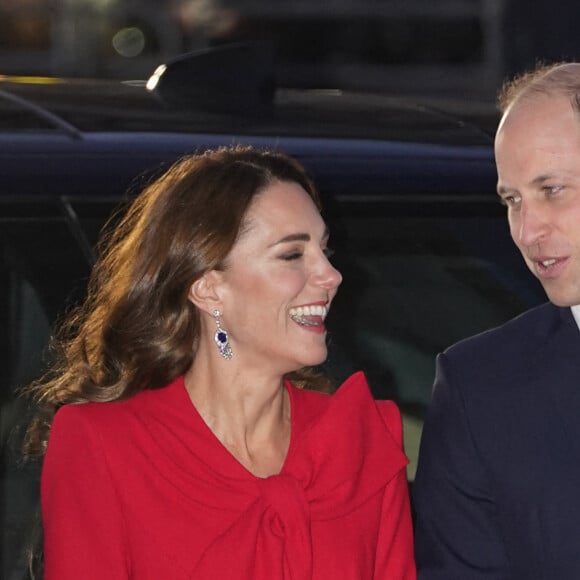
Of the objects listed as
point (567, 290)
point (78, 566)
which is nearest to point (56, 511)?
point (78, 566)

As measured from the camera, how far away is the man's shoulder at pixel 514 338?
3.61 metres

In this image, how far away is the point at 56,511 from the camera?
11.5 feet

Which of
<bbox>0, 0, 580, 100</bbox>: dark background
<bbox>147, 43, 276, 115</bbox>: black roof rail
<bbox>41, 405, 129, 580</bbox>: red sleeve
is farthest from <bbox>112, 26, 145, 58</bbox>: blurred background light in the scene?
<bbox>41, 405, 129, 580</bbox>: red sleeve

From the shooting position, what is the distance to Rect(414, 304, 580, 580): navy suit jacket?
3.48m

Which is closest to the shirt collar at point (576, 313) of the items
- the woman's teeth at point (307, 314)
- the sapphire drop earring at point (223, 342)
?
the woman's teeth at point (307, 314)

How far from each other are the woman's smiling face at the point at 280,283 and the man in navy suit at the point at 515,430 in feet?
0.88

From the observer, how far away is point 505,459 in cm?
352

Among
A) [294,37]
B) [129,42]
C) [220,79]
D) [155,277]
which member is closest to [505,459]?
[155,277]

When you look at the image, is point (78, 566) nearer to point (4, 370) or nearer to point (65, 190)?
point (4, 370)

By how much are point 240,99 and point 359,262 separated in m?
0.60

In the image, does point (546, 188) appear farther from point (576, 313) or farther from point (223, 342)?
A: point (223, 342)

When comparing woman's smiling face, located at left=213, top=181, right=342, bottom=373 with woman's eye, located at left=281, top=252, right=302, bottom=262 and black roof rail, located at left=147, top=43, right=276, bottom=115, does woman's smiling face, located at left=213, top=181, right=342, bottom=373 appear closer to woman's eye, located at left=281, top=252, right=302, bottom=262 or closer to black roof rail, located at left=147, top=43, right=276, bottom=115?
woman's eye, located at left=281, top=252, right=302, bottom=262

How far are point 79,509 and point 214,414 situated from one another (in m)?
0.39

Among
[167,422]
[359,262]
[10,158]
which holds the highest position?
[10,158]
